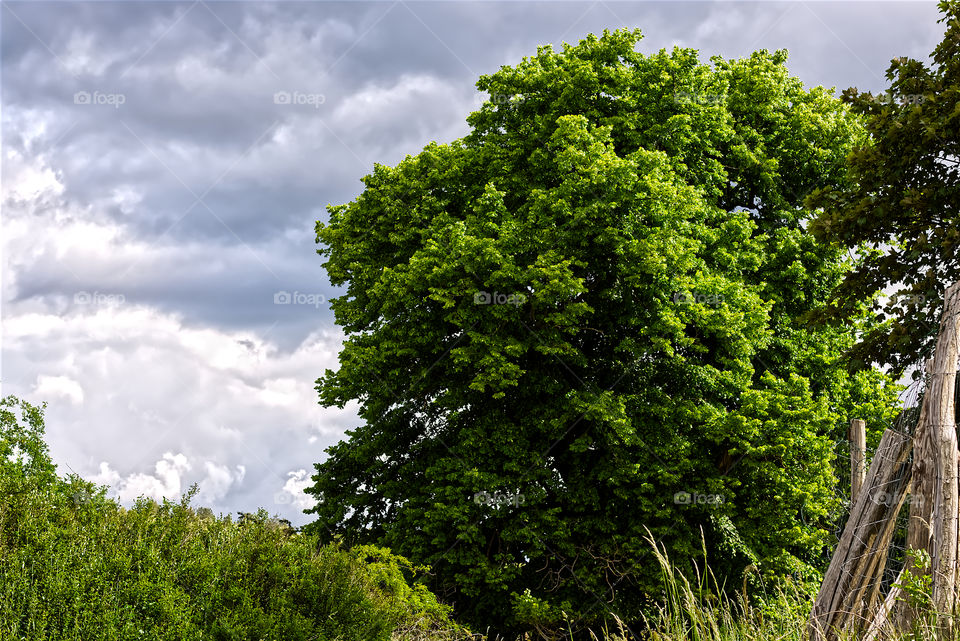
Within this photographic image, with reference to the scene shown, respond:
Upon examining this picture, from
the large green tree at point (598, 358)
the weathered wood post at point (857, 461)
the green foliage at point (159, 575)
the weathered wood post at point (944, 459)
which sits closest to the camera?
the weathered wood post at point (944, 459)

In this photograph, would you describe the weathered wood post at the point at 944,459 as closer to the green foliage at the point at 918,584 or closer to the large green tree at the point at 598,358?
the green foliage at the point at 918,584

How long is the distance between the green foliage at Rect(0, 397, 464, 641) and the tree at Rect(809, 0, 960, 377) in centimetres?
931

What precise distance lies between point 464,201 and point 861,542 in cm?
1443

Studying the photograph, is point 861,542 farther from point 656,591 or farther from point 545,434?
point 545,434

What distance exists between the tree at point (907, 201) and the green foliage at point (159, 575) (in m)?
9.31

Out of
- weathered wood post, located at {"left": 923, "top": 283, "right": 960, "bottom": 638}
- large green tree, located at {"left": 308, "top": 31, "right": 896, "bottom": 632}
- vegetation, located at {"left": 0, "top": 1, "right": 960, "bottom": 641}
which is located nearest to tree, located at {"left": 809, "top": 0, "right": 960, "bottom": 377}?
vegetation, located at {"left": 0, "top": 1, "right": 960, "bottom": 641}

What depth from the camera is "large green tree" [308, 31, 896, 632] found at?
1608 cm

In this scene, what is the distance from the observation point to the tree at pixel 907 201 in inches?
492

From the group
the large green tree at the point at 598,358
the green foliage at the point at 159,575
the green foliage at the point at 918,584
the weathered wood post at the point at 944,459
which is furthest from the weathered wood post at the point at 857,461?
the green foliage at the point at 159,575

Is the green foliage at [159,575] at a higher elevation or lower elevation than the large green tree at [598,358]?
lower

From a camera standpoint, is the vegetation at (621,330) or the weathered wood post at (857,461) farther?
the vegetation at (621,330)

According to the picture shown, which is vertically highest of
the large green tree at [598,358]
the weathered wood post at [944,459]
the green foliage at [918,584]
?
the large green tree at [598,358]

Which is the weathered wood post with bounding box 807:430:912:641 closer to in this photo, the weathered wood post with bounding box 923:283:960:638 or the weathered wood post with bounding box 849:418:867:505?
the weathered wood post with bounding box 923:283:960:638

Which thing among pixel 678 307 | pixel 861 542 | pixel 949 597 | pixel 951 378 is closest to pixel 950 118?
pixel 678 307
